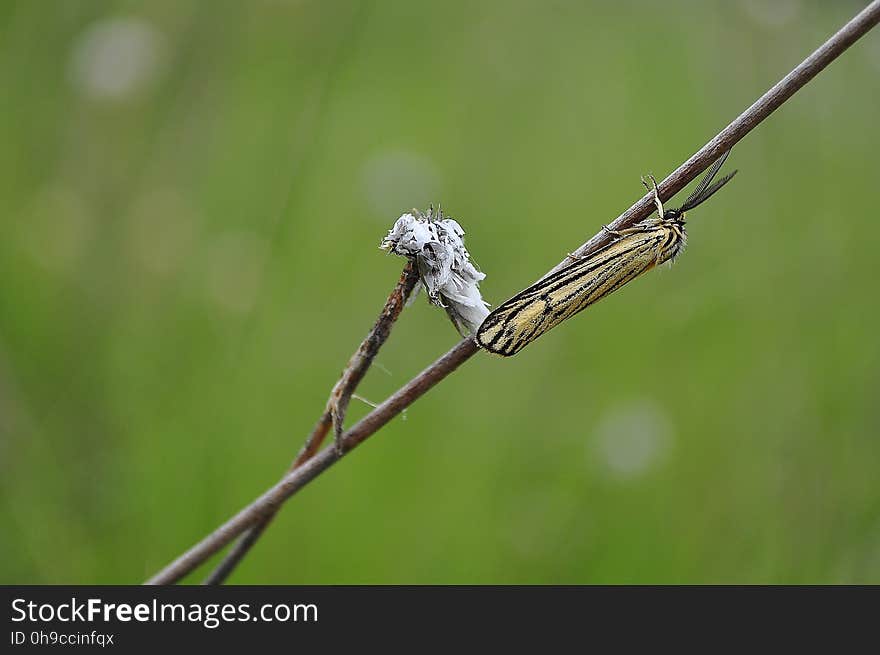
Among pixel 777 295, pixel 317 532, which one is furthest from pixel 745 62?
pixel 317 532

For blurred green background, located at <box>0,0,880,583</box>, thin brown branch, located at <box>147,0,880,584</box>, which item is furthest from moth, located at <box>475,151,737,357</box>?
blurred green background, located at <box>0,0,880,583</box>

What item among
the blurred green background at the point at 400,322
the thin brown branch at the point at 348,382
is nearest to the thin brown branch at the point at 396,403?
the thin brown branch at the point at 348,382

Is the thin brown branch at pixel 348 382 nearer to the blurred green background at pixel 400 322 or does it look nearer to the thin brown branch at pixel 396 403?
the thin brown branch at pixel 396 403

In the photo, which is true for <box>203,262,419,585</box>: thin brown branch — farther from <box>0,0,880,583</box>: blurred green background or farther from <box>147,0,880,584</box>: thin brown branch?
<box>0,0,880,583</box>: blurred green background

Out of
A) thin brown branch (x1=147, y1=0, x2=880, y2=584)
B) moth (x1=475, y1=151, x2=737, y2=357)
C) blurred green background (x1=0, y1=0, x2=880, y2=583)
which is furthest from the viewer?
blurred green background (x1=0, y1=0, x2=880, y2=583)

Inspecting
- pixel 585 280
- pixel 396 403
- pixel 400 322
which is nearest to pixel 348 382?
pixel 396 403
